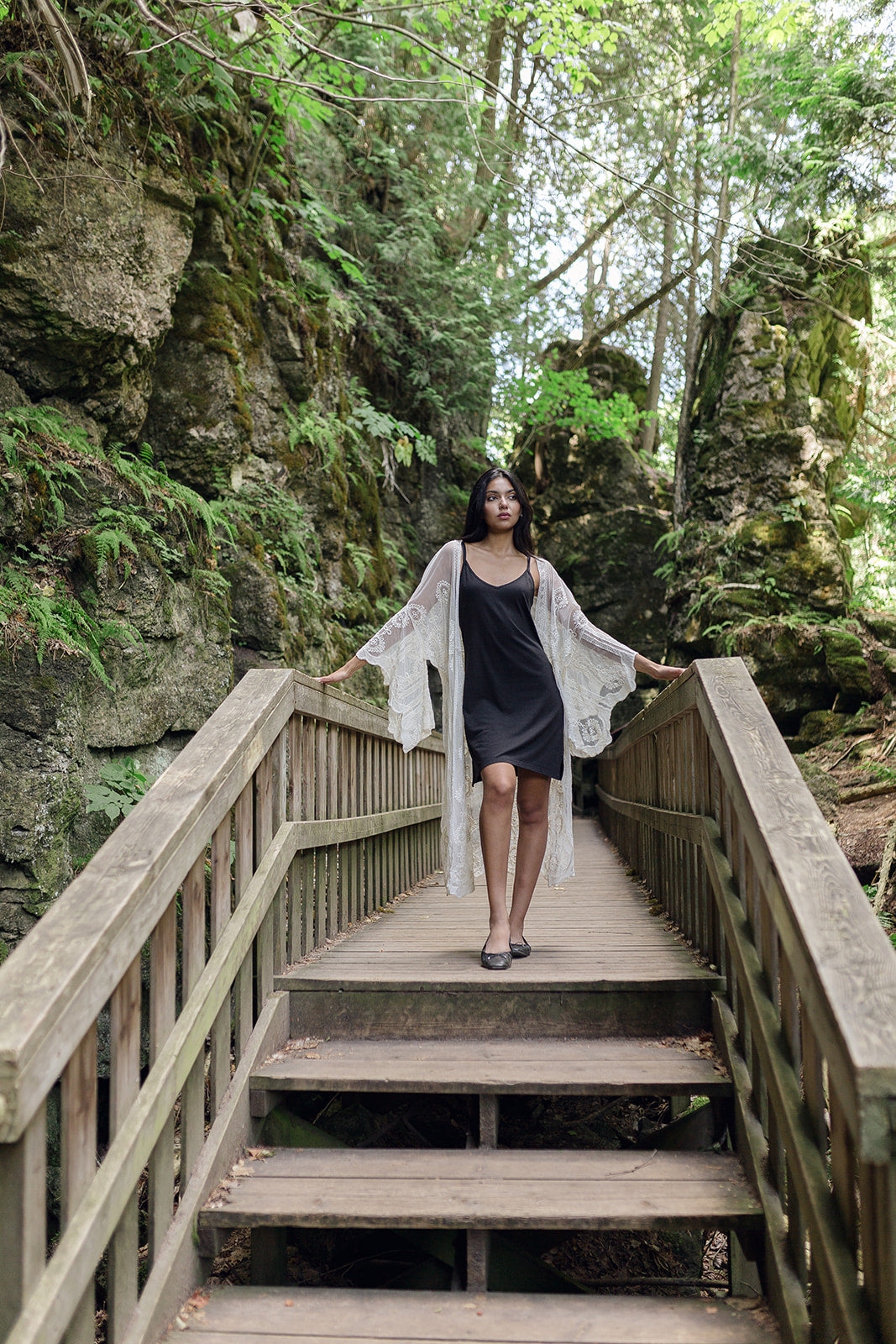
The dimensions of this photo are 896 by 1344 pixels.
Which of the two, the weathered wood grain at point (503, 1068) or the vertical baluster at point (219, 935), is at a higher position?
the vertical baluster at point (219, 935)

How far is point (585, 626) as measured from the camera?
4113mm

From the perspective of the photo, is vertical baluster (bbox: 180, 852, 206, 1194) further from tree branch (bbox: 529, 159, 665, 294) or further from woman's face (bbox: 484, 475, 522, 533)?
tree branch (bbox: 529, 159, 665, 294)

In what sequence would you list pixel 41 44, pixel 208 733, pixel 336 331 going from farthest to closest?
pixel 336 331 < pixel 41 44 < pixel 208 733

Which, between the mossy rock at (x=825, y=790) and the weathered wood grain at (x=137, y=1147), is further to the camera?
the mossy rock at (x=825, y=790)

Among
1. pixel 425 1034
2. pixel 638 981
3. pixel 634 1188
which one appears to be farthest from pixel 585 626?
pixel 634 1188

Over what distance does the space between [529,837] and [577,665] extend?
0.87 m

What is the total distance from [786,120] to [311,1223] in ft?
51.7

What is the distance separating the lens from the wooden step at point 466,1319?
77.9 inches

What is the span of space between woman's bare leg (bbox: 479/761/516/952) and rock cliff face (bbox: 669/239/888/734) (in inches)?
307

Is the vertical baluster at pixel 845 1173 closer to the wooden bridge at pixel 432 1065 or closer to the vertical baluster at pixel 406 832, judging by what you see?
the wooden bridge at pixel 432 1065

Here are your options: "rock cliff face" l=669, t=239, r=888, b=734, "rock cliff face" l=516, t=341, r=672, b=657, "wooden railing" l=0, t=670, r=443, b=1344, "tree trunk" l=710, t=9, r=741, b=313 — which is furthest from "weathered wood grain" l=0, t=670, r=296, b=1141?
"rock cliff face" l=516, t=341, r=672, b=657

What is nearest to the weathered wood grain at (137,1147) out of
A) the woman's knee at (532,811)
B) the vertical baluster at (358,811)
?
the woman's knee at (532,811)

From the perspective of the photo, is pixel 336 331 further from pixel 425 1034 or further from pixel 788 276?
pixel 425 1034

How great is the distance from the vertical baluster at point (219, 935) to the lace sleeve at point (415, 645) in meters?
1.37
